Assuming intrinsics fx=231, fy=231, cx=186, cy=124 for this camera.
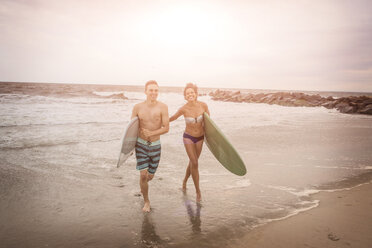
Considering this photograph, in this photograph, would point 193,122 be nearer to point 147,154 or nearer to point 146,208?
point 147,154

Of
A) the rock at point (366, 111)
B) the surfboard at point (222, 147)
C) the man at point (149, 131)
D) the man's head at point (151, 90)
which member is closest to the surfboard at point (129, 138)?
the man at point (149, 131)

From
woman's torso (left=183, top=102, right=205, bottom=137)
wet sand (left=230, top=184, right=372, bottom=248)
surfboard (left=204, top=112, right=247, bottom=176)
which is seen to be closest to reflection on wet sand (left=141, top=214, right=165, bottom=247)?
wet sand (left=230, top=184, right=372, bottom=248)

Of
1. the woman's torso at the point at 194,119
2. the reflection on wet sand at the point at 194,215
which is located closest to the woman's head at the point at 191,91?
the woman's torso at the point at 194,119

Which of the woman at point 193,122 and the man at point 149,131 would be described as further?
the woman at point 193,122

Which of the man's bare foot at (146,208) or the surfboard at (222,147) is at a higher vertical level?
the surfboard at (222,147)

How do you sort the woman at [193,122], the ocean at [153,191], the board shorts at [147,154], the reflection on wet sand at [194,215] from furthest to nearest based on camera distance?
the woman at [193,122] < the board shorts at [147,154] < the reflection on wet sand at [194,215] < the ocean at [153,191]

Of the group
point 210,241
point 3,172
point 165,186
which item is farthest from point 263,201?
point 3,172

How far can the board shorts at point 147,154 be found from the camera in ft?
11.7

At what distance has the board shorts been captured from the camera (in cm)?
356

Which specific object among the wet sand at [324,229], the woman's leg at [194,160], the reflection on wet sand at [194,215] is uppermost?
the woman's leg at [194,160]

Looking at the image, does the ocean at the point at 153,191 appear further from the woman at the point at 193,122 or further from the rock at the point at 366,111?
the rock at the point at 366,111

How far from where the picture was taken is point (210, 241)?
2.83 m

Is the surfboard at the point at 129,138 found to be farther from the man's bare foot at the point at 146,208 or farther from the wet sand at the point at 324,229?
the wet sand at the point at 324,229

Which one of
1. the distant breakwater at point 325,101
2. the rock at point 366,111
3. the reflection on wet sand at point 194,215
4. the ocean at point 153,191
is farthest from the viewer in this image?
the distant breakwater at point 325,101
